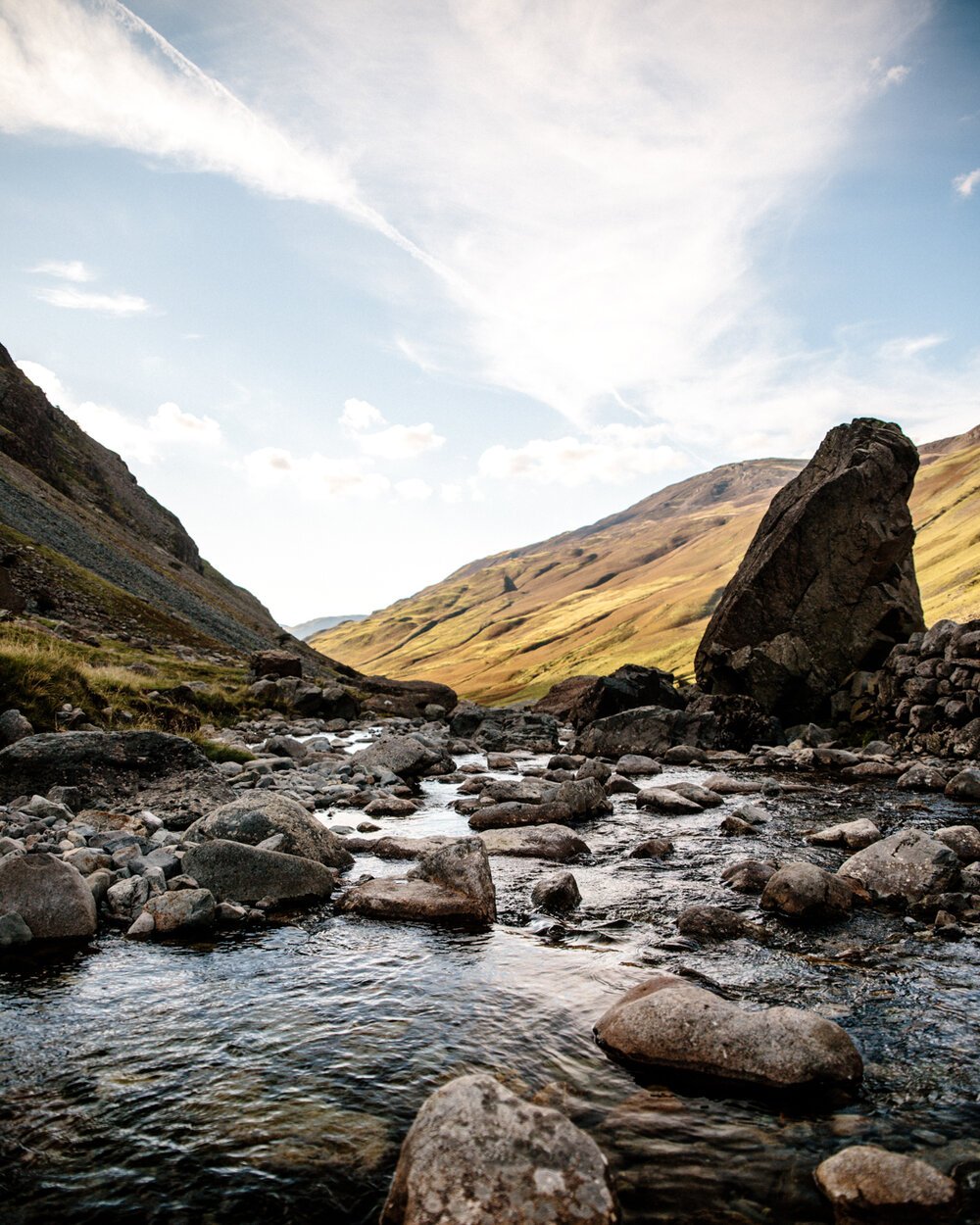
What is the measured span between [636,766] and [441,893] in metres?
21.0

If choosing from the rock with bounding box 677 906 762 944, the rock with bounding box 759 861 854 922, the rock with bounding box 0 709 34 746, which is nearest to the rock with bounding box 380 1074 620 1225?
the rock with bounding box 677 906 762 944

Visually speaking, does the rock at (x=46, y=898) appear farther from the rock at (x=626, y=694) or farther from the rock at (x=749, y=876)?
the rock at (x=626, y=694)

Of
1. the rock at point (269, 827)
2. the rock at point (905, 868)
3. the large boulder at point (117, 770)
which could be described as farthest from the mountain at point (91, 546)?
the rock at point (905, 868)

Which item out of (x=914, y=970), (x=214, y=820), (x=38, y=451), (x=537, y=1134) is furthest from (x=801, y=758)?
(x=38, y=451)

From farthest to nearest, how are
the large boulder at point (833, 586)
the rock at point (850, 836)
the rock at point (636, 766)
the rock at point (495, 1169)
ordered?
1. the large boulder at point (833, 586)
2. the rock at point (636, 766)
3. the rock at point (850, 836)
4. the rock at point (495, 1169)

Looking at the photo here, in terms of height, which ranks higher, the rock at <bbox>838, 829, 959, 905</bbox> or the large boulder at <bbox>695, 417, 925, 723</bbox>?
the large boulder at <bbox>695, 417, 925, 723</bbox>

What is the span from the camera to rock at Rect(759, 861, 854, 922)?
11734 millimetres

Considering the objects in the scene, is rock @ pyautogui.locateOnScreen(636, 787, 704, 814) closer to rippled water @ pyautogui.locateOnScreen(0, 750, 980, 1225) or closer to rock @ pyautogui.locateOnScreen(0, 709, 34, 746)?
rippled water @ pyautogui.locateOnScreen(0, 750, 980, 1225)

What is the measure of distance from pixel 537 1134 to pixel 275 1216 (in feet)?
6.32

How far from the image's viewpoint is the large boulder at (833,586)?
41.7 meters

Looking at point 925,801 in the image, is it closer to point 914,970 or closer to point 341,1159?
point 914,970

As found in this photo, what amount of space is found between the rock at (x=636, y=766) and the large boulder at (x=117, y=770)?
59.6 feet

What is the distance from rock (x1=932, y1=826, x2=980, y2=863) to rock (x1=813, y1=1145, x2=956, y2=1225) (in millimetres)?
9994

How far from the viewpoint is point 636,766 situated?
3192 cm
